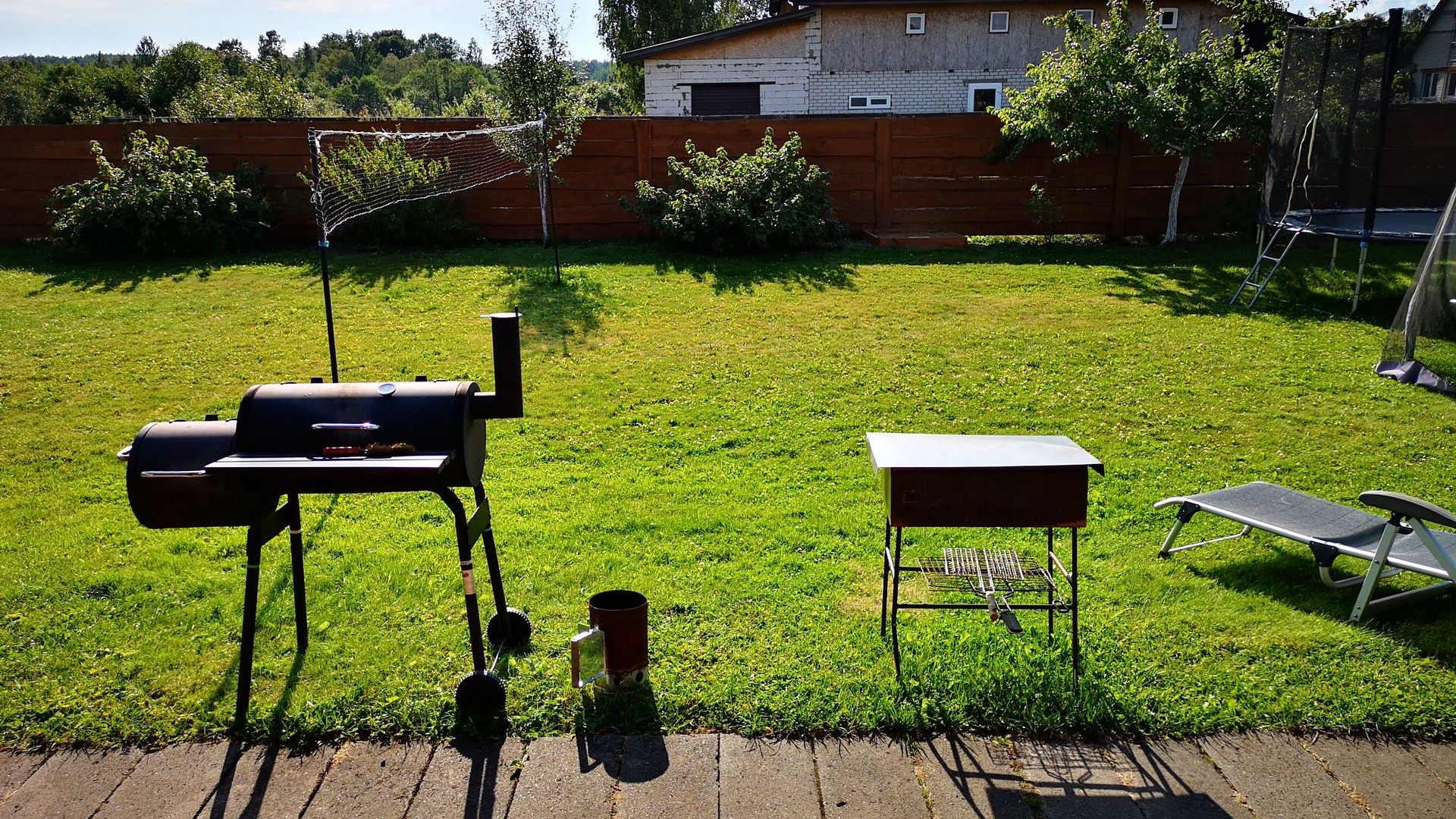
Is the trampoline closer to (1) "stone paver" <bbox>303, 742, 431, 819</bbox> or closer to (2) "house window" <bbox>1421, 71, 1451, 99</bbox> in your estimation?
(2) "house window" <bbox>1421, 71, 1451, 99</bbox>

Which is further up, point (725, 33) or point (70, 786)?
point (725, 33)

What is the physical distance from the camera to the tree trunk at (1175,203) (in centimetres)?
1292

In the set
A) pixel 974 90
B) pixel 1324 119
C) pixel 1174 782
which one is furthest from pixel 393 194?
pixel 974 90

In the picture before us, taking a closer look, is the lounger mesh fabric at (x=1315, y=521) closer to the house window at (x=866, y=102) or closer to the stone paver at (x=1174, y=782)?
the stone paver at (x=1174, y=782)

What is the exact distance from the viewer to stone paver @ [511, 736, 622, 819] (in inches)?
125

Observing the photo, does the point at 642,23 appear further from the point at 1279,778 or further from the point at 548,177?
the point at 1279,778

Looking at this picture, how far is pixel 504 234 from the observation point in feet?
45.3

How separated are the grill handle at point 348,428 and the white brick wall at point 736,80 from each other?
63.8 ft

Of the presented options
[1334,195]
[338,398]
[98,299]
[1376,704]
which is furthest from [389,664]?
[1334,195]

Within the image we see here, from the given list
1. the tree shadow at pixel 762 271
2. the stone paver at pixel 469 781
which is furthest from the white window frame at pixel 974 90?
the stone paver at pixel 469 781

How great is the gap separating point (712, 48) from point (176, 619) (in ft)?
65.0

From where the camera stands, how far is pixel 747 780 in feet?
10.9

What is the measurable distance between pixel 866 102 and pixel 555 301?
550 inches

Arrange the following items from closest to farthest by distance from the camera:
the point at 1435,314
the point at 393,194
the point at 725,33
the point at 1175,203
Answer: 1. the point at 1435,314
2. the point at 393,194
3. the point at 1175,203
4. the point at 725,33
